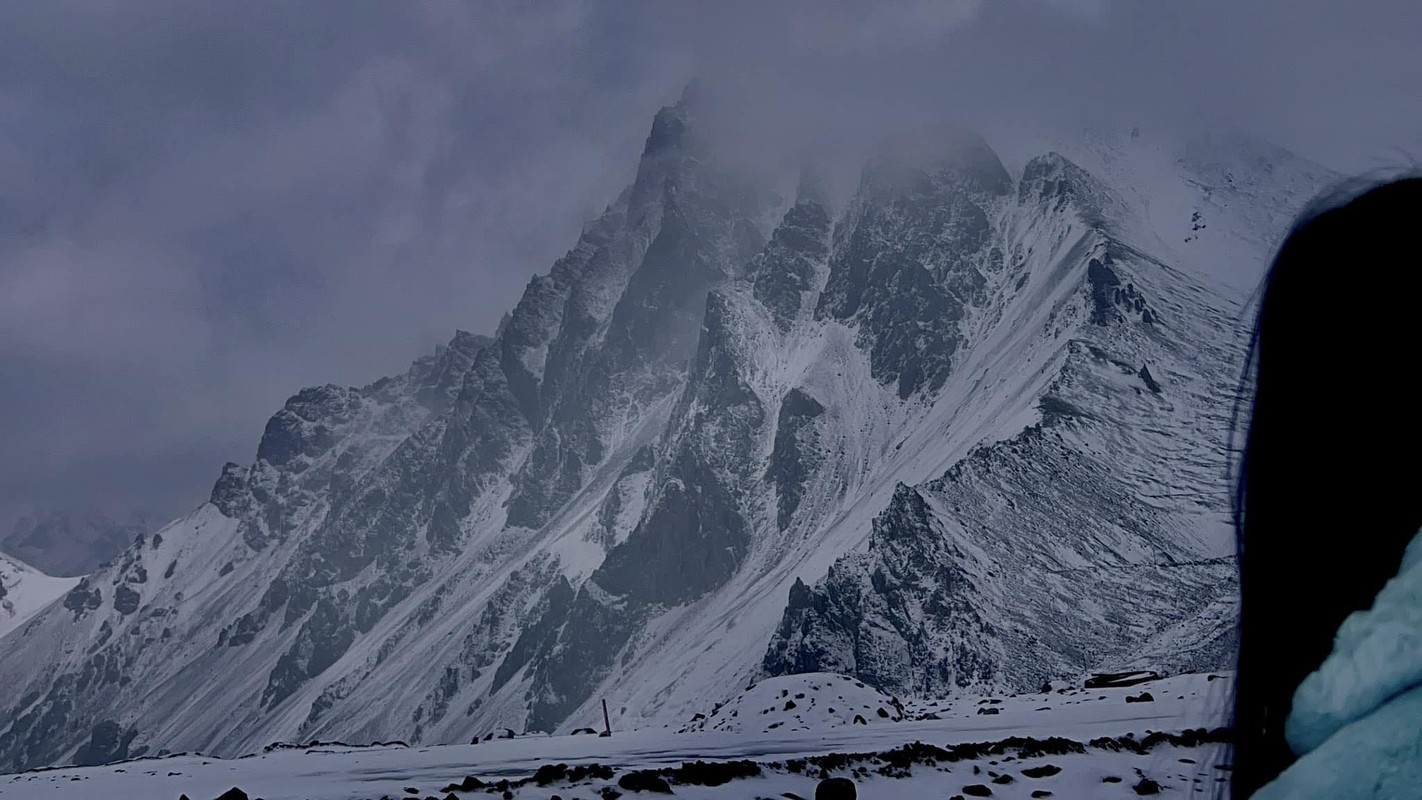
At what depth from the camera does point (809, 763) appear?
15.5 metres

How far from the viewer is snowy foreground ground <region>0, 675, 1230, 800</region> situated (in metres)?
12.9

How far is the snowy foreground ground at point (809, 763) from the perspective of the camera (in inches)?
506

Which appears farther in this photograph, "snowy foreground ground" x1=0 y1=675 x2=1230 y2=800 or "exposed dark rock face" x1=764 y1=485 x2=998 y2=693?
"exposed dark rock face" x1=764 y1=485 x2=998 y2=693

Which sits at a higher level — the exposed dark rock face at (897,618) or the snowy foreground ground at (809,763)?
the snowy foreground ground at (809,763)

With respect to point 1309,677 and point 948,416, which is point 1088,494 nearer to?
point 948,416

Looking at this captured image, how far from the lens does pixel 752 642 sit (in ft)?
431

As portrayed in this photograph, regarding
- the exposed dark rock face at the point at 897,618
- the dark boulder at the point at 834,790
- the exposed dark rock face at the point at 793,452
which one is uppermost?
the exposed dark rock face at the point at 793,452

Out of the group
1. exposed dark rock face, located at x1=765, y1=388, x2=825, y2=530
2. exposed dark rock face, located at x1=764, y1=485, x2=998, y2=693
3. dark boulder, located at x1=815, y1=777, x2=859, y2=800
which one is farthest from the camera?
exposed dark rock face, located at x1=765, y1=388, x2=825, y2=530

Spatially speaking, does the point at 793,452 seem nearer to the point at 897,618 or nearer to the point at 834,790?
the point at 897,618

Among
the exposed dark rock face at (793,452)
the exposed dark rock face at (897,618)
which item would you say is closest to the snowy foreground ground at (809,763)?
the exposed dark rock face at (897,618)

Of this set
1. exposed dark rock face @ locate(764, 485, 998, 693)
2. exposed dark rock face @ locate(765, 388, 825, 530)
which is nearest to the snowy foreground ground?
exposed dark rock face @ locate(764, 485, 998, 693)

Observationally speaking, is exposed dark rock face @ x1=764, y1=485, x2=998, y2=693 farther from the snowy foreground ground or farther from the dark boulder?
the dark boulder

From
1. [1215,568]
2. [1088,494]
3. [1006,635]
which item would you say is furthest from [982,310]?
[1006,635]

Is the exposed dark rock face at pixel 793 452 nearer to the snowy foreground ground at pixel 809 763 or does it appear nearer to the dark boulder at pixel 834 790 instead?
the snowy foreground ground at pixel 809 763
